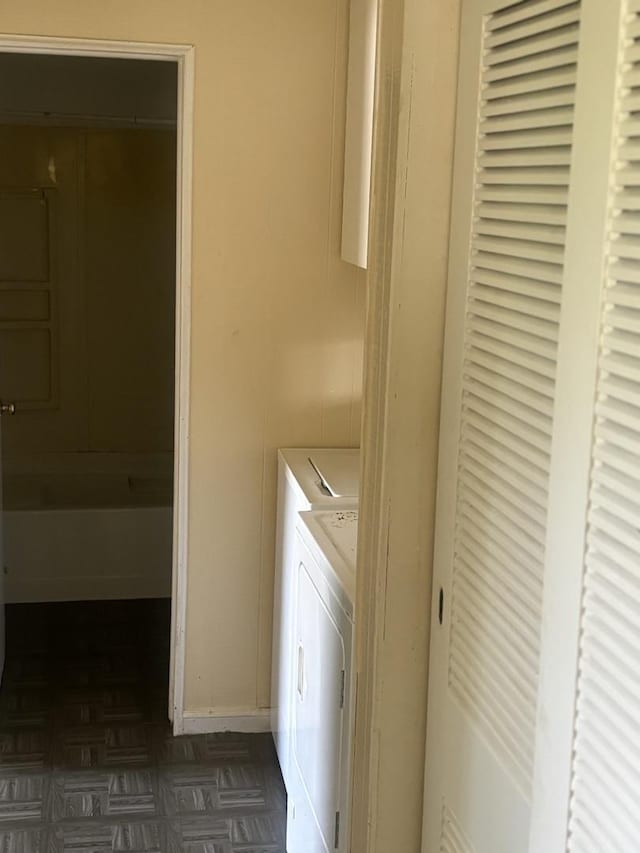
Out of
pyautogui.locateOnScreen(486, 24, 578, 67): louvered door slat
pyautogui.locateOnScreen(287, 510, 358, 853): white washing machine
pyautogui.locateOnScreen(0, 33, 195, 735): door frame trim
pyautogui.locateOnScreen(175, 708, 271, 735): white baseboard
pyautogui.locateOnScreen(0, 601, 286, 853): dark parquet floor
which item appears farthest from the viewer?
pyautogui.locateOnScreen(175, 708, 271, 735): white baseboard

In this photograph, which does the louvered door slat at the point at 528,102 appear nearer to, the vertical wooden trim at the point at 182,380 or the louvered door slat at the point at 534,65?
the louvered door slat at the point at 534,65

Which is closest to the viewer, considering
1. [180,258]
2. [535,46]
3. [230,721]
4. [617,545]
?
[617,545]

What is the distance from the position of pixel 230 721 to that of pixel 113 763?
419 millimetres

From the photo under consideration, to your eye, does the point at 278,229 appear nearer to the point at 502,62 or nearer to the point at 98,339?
the point at 502,62

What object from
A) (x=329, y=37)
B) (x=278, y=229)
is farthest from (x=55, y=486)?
(x=329, y=37)

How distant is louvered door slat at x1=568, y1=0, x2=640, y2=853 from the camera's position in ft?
3.72

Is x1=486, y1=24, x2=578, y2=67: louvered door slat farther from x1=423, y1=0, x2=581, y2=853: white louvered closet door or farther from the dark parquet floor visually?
the dark parquet floor

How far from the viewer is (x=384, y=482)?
1.87 m

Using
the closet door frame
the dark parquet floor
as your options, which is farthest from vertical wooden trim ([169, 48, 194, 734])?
the closet door frame

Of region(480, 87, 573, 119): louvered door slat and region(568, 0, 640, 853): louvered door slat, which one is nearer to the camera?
region(568, 0, 640, 853): louvered door slat

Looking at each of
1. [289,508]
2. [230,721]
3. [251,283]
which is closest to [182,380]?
[251,283]

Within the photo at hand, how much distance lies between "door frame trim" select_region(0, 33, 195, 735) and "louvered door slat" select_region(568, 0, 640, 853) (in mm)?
2314

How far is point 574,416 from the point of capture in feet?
4.19

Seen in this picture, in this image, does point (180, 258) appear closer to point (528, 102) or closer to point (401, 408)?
point (401, 408)
